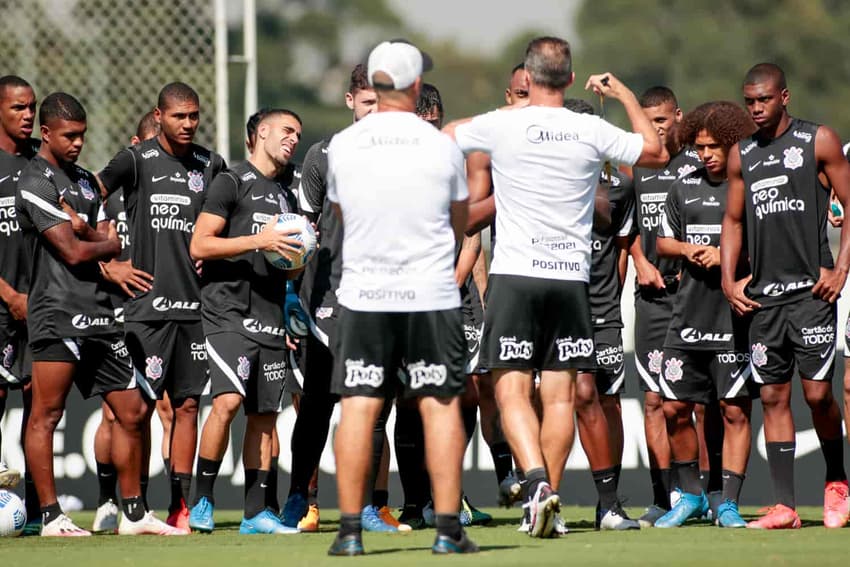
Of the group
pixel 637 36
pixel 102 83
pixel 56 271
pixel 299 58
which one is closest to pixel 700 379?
pixel 56 271

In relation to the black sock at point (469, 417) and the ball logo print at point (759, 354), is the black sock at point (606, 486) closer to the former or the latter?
the ball logo print at point (759, 354)

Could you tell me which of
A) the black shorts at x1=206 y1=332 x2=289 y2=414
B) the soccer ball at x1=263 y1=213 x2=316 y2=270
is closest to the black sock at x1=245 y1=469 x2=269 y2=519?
the black shorts at x1=206 y1=332 x2=289 y2=414

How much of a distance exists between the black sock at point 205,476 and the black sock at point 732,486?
119 inches

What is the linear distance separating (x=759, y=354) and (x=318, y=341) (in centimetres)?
259

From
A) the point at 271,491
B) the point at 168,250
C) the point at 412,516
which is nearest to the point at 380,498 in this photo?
the point at 412,516

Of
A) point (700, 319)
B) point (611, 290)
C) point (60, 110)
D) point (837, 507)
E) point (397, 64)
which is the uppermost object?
point (60, 110)

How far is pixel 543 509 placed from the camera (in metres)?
8.21

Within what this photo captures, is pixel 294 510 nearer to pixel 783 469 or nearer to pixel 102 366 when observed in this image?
pixel 102 366

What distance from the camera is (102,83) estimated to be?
14680 mm

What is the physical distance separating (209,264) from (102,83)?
534 cm

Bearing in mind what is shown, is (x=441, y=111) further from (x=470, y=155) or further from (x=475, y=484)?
(x=475, y=484)

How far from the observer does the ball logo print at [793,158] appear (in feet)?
31.4

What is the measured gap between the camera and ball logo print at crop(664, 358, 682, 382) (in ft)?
34.0

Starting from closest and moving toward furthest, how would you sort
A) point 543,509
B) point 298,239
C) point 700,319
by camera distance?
point 543,509 → point 298,239 → point 700,319
